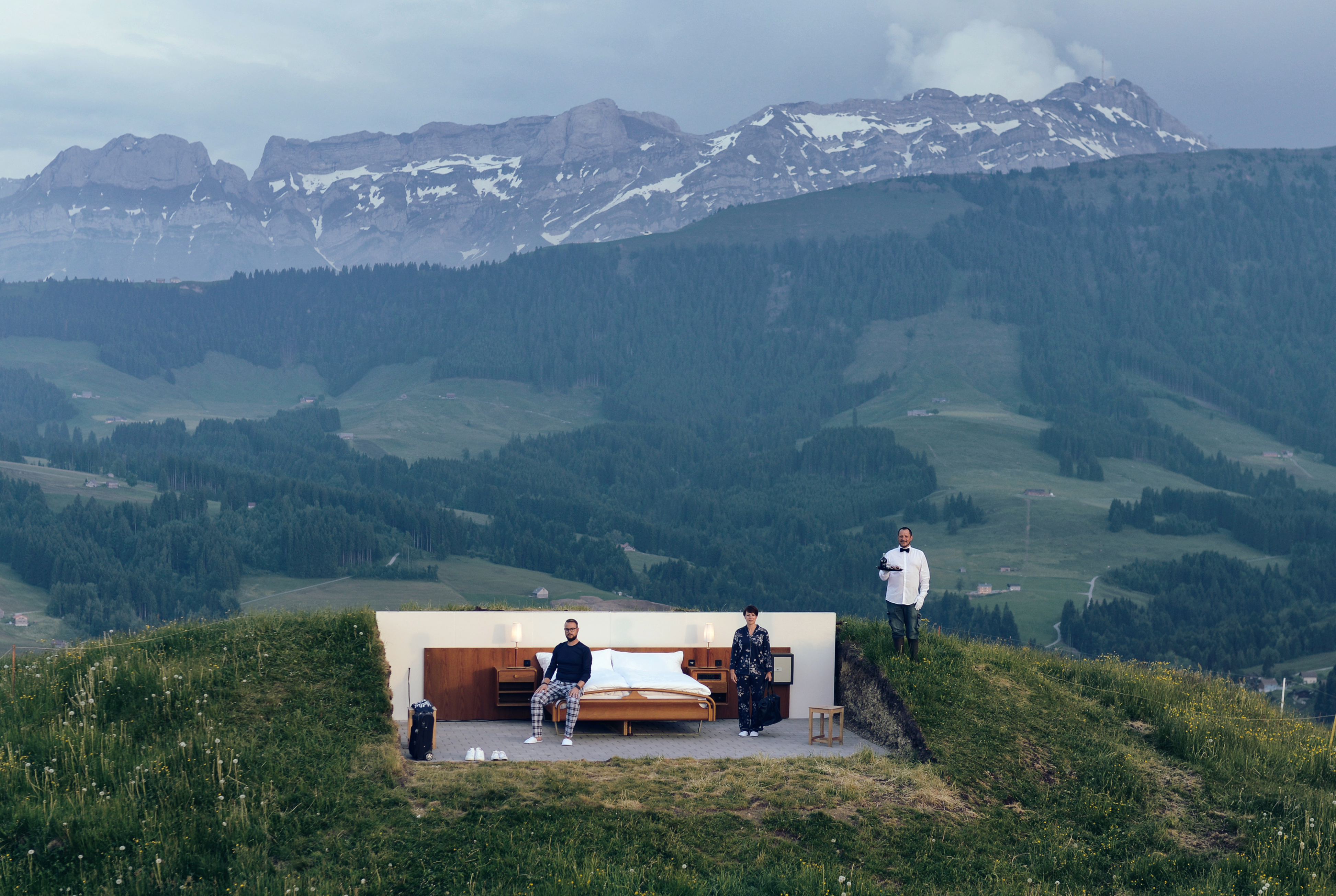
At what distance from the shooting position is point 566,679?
16.6 meters

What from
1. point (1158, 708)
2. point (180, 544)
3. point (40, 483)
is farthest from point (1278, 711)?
point (40, 483)

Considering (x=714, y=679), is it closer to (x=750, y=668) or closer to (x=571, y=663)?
(x=750, y=668)

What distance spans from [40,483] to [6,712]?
195835 millimetres

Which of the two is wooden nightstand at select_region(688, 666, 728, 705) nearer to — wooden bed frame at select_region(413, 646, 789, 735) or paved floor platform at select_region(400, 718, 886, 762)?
wooden bed frame at select_region(413, 646, 789, 735)

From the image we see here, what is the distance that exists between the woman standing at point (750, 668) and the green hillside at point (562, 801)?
197 centimetres

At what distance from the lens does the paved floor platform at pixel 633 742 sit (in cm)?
1559

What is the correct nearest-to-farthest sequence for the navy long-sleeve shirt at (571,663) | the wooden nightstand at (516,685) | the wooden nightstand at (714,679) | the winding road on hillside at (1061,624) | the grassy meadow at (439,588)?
1. the navy long-sleeve shirt at (571,663)
2. the wooden nightstand at (516,685)
3. the wooden nightstand at (714,679)
4. the winding road on hillside at (1061,624)
5. the grassy meadow at (439,588)

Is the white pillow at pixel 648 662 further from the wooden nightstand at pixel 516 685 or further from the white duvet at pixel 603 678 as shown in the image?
the wooden nightstand at pixel 516 685

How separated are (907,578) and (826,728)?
260cm

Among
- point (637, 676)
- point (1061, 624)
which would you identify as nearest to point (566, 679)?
point (637, 676)

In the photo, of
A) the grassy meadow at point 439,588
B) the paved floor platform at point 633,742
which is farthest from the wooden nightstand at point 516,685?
the grassy meadow at point 439,588

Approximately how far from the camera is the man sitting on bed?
16.3 m

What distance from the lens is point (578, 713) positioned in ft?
54.1

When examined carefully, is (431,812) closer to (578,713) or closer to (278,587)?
(578,713)
